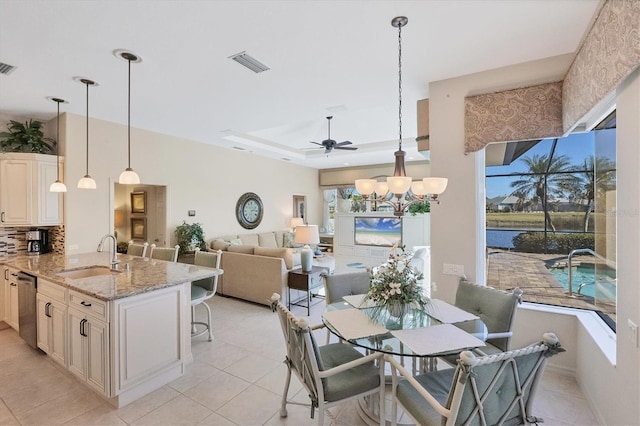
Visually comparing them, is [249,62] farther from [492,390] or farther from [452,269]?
[492,390]

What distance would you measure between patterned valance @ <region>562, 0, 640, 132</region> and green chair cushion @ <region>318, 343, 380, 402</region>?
2345mm

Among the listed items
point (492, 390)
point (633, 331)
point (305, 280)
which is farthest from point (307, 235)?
point (633, 331)

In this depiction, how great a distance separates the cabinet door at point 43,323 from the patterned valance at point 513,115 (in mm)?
4510

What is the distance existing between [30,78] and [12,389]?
315 cm

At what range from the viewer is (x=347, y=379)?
1952 millimetres

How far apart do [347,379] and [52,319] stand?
9.42 ft

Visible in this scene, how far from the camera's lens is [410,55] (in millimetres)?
2826

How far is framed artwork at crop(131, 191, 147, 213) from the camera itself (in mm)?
6410

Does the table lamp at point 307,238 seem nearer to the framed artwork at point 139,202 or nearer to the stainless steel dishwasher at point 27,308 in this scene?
the stainless steel dishwasher at point 27,308

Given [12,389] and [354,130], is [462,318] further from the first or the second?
[354,130]

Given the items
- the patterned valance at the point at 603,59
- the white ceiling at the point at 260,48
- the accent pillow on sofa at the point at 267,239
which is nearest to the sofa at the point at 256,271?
the accent pillow on sofa at the point at 267,239

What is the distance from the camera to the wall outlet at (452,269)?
3.16 meters

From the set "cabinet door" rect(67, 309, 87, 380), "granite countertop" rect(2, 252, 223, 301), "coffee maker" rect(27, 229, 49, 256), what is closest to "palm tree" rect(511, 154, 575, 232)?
"granite countertop" rect(2, 252, 223, 301)

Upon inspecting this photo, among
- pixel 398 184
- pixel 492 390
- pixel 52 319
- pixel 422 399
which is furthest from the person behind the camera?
pixel 52 319
